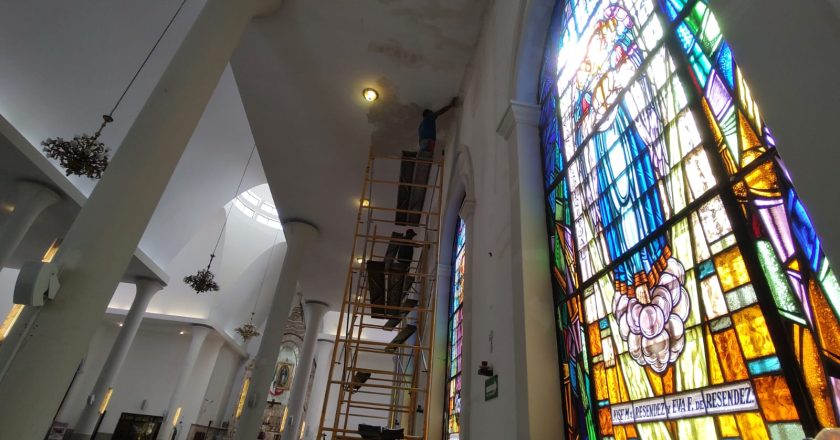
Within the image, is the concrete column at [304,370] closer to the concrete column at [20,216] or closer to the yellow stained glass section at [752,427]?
the concrete column at [20,216]

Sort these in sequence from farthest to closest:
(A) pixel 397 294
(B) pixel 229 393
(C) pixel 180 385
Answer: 1. (B) pixel 229 393
2. (C) pixel 180 385
3. (A) pixel 397 294

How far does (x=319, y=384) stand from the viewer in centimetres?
2167

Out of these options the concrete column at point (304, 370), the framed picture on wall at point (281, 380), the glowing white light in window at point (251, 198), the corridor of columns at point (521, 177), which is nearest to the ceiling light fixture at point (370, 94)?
the corridor of columns at point (521, 177)

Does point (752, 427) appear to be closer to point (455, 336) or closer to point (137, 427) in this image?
point (455, 336)

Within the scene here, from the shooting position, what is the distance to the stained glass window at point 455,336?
4836 millimetres

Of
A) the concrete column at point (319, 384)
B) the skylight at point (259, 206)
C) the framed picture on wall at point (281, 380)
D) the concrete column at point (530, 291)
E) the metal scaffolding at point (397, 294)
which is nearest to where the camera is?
the concrete column at point (530, 291)

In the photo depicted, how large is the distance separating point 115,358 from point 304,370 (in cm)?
527

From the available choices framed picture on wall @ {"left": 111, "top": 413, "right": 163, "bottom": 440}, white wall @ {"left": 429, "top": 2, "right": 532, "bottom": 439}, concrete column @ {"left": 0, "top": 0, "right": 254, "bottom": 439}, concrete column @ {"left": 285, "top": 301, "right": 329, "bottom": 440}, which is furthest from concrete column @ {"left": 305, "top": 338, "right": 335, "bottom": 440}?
concrete column @ {"left": 0, "top": 0, "right": 254, "bottom": 439}

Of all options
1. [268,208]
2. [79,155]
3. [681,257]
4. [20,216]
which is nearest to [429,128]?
[681,257]

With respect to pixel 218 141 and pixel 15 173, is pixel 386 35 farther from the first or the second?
pixel 218 141

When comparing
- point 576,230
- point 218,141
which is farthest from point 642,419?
point 218,141

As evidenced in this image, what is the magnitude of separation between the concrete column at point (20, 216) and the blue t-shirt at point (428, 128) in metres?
7.28

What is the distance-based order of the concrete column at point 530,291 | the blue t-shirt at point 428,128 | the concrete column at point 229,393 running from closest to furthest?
1. the concrete column at point 530,291
2. the blue t-shirt at point 428,128
3. the concrete column at point 229,393

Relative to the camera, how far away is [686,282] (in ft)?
5.09
